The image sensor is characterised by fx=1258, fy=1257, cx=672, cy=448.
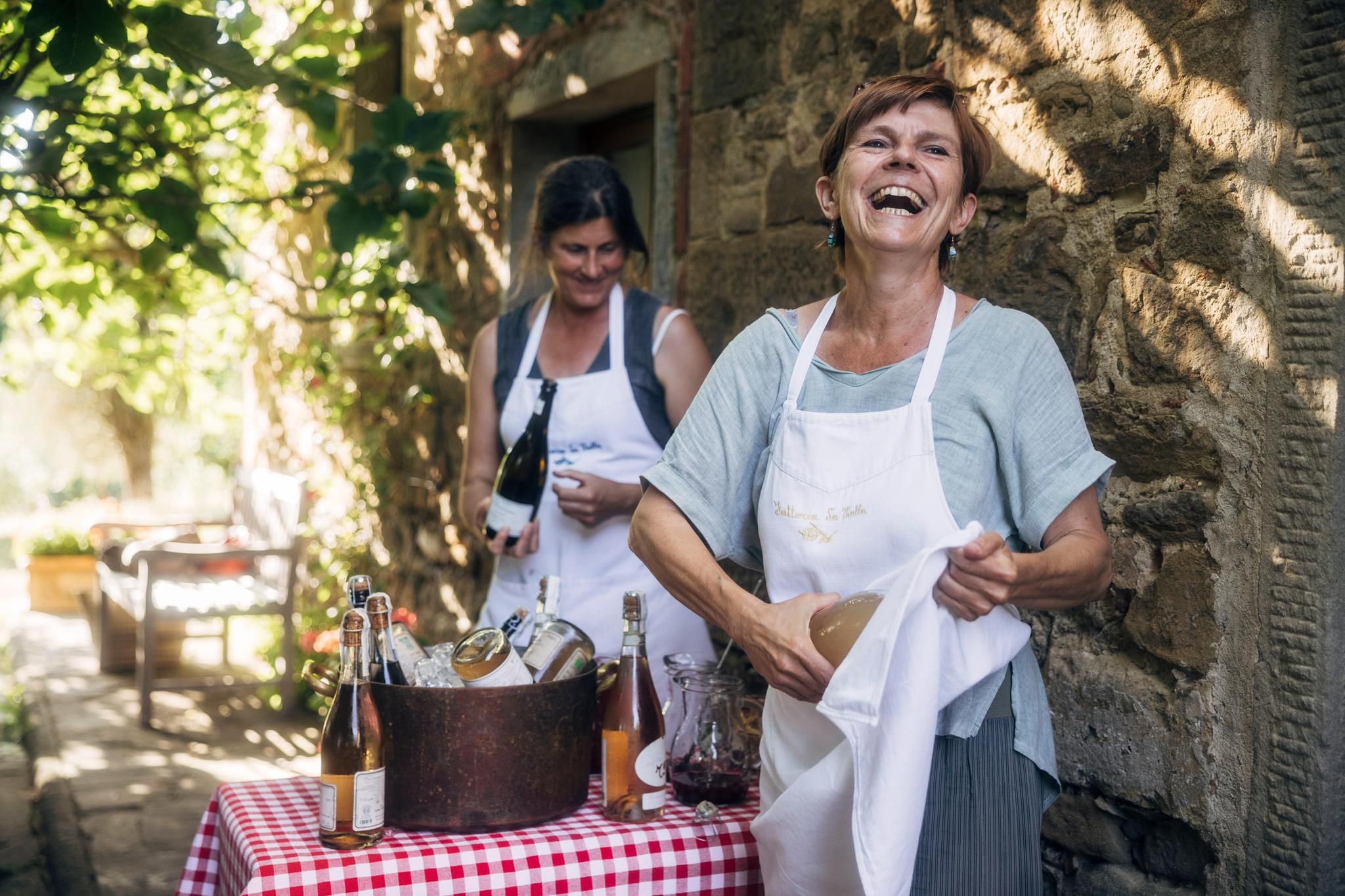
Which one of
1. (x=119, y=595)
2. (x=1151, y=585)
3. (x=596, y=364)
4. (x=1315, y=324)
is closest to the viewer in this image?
(x=1315, y=324)

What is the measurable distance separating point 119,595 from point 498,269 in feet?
9.54

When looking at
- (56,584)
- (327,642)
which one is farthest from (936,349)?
(56,584)

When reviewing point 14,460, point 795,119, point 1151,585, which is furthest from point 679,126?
point 14,460

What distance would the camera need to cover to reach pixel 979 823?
1.60 meters

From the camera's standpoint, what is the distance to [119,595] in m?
6.12

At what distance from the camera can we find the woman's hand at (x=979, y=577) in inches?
56.6

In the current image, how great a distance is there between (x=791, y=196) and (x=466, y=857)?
175 centimetres

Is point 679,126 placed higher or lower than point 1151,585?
higher

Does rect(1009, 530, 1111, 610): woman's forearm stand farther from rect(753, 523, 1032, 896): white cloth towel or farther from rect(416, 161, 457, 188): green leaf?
rect(416, 161, 457, 188): green leaf

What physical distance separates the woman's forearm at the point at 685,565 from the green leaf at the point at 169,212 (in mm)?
2137

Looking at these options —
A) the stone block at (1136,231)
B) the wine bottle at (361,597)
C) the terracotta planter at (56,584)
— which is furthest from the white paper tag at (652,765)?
the terracotta planter at (56,584)

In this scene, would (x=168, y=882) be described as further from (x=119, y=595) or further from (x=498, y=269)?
(x=119, y=595)

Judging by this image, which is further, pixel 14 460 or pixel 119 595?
pixel 14 460

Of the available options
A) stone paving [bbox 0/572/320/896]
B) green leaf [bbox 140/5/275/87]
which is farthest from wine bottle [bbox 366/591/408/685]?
stone paving [bbox 0/572/320/896]
